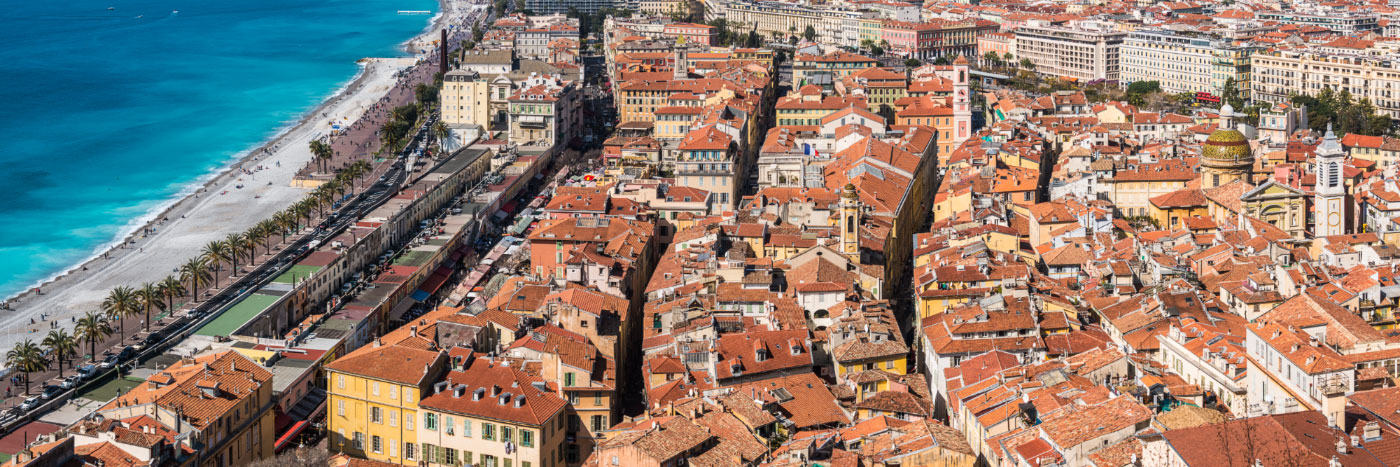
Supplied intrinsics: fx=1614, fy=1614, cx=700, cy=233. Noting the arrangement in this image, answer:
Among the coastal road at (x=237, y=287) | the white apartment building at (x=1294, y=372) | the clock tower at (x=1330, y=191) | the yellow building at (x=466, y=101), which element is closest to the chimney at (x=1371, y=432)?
the white apartment building at (x=1294, y=372)

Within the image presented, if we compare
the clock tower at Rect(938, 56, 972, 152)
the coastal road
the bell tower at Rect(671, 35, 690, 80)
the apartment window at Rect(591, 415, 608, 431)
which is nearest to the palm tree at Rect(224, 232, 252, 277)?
the coastal road

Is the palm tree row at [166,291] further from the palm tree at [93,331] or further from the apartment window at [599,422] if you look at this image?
the apartment window at [599,422]

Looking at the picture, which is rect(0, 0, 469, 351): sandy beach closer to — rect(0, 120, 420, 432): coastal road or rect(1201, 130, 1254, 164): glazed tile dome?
rect(0, 120, 420, 432): coastal road

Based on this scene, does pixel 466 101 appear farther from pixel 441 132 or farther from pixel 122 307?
pixel 122 307

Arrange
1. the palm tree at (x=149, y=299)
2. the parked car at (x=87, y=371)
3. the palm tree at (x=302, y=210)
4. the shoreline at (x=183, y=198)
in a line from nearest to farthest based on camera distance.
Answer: the parked car at (x=87, y=371)
the palm tree at (x=149, y=299)
the shoreline at (x=183, y=198)
the palm tree at (x=302, y=210)

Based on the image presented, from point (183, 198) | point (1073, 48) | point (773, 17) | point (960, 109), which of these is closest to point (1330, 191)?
point (960, 109)

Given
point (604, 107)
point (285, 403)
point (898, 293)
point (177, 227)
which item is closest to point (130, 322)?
point (285, 403)
